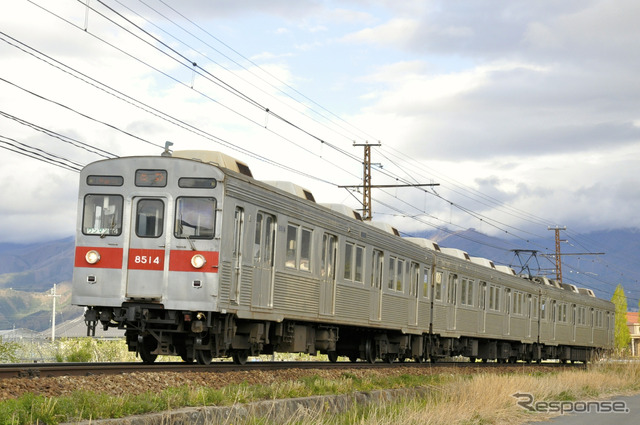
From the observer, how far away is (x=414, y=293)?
2394 cm

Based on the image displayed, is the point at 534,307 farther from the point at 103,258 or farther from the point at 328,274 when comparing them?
the point at 103,258

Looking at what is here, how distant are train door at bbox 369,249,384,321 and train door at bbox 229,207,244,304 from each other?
6.50 metres

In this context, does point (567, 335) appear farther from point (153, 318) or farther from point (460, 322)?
point (153, 318)

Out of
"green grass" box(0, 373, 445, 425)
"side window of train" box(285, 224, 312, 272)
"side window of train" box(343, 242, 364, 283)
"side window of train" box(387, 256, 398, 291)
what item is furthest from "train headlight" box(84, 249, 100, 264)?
"side window of train" box(387, 256, 398, 291)

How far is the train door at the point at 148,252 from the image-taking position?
14.4 meters

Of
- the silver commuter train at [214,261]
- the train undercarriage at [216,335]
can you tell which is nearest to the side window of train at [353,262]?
the silver commuter train at [214,261]

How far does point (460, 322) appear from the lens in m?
27.6

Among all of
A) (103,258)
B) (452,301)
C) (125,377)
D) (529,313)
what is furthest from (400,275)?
(529,313)

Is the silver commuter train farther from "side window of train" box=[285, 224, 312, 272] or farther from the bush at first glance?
the bush

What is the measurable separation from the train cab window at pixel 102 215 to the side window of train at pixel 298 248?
318cm

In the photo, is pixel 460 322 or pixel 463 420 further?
pixel 460 322

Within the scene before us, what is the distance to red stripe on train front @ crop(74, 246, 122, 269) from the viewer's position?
1461 cm

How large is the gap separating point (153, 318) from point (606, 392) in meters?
11.5

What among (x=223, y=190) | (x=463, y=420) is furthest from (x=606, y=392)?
(x=223, y=190)
